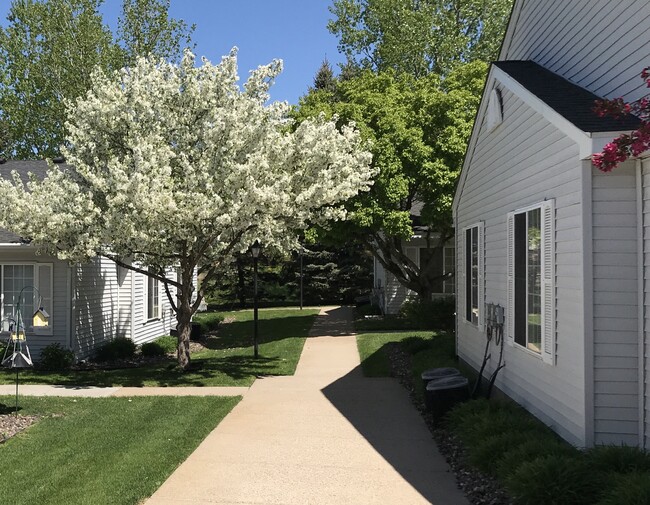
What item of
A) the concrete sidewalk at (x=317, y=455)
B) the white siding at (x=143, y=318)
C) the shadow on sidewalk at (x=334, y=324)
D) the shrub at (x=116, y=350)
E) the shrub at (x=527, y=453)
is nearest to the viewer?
Answer: the shrub at (x=527, y=453)

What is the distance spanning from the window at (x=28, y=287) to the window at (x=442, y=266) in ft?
38.7

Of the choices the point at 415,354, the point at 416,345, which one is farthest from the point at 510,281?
the point at 416,345

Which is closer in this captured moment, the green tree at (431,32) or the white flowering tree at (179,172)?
the white flowering tree at (179,172)

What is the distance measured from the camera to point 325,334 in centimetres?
1898

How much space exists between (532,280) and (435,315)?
1021 cm

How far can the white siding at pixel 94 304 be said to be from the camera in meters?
13.9

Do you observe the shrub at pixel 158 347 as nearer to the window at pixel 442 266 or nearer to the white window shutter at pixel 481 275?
the window at pixel 442 266

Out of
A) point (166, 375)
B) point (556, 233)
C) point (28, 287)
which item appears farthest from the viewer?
point (28, 287)

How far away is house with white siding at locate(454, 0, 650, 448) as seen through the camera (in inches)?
208

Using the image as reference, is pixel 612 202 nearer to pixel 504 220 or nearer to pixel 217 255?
pixel 504 220

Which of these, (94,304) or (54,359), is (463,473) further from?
(94,304)

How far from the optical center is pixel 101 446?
687 cm

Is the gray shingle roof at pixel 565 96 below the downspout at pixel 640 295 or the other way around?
the other way around

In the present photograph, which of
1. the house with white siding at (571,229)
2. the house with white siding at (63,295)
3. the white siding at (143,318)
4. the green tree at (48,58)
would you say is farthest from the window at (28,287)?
the green tree at (48,58)
